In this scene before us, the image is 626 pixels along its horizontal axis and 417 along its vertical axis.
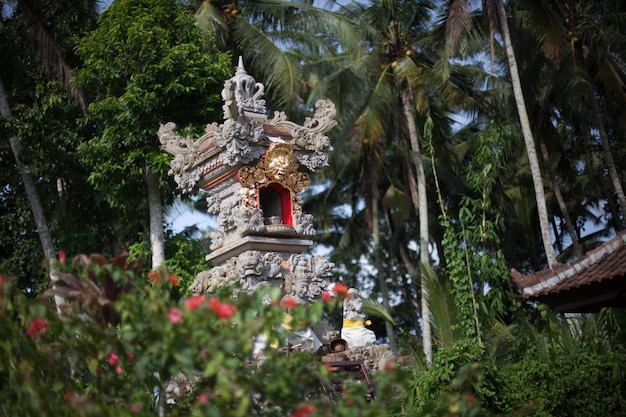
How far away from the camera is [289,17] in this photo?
72.5 feet

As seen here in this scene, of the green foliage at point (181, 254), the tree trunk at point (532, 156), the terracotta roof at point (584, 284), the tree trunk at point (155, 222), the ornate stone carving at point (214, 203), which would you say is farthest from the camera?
the tree trunk at point (532, 156)

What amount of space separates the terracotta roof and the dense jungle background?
80cm

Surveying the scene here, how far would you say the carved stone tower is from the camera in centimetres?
974

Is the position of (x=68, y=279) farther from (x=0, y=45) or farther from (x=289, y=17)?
(x=289, y=17)

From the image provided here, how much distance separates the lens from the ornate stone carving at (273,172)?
10.1 metres

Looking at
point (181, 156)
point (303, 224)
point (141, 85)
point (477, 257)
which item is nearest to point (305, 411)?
point (303, 224)

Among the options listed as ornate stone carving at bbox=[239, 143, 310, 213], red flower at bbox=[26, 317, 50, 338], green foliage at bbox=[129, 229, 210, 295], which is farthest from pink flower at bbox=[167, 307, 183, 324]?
green foliage at bbox=[129, 229, 210, 295]

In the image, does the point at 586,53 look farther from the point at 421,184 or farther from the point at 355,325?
the point at 355,325

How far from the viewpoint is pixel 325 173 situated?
31.5m

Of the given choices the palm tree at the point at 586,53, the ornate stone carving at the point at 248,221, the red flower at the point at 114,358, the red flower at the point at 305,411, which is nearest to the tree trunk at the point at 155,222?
the ornate stone carving at the point at 248,221

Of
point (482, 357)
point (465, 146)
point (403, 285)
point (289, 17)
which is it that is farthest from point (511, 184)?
point (482, 357)

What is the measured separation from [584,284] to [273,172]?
351 centimetres

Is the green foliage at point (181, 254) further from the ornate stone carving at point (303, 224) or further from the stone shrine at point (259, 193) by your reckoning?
the ornate stone carving at point (303, 224)

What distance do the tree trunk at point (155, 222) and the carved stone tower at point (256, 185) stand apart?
5.94 m
